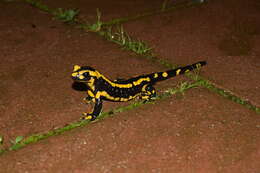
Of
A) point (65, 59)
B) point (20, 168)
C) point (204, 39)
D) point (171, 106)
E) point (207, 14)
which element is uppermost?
point (207, 14)

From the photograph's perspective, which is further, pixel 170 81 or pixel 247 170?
pixel 170 81

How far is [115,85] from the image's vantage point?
4.07 meters

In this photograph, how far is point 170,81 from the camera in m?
4.20

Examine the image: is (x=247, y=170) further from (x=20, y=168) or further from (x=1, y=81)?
(x=1, y=81)

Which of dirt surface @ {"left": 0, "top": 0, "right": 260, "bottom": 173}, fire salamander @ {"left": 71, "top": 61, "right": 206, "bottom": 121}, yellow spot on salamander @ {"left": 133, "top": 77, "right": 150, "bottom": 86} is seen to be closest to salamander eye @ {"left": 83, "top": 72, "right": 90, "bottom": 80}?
fire salamander @ {"left": 71, "top": 61, "right": 206, "bottom": 121}

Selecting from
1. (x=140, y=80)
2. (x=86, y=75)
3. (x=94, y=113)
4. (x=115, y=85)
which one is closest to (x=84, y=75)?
(x=86, y=75)

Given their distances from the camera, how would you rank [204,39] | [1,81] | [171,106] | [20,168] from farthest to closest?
[204,39]
[1,81]
[171,106]
[20,168]

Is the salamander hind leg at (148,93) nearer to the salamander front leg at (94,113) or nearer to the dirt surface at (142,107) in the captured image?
the dirt surface at (142,107)

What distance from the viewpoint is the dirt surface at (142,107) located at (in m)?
3.11

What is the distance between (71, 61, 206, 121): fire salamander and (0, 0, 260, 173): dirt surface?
0.11 m

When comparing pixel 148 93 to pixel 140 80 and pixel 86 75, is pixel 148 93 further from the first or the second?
pixel 86 75

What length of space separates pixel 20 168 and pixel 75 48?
2.22 metres

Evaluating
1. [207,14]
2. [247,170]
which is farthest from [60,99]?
[207,14]

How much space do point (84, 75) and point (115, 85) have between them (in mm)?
397
